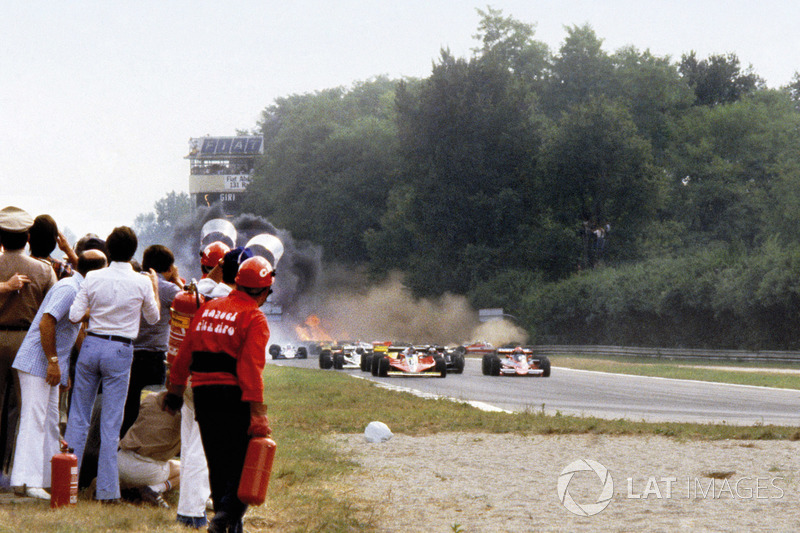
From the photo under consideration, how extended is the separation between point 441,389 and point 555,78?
62.0m

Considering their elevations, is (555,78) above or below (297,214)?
above

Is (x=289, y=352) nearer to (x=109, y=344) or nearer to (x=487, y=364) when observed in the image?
(x=487, y=364)

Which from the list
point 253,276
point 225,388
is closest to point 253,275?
point 253,276

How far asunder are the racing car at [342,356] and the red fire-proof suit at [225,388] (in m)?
29.3

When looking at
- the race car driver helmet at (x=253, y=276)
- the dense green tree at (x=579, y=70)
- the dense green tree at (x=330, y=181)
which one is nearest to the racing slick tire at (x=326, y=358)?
the race car driver helmet at (x=253, y=276)

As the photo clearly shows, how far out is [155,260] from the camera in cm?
825

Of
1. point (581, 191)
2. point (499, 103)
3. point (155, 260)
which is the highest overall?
point (499, 103)

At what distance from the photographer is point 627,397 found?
21.6 metres

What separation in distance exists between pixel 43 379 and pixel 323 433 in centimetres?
629

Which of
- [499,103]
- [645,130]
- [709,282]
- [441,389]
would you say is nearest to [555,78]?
[645,130]

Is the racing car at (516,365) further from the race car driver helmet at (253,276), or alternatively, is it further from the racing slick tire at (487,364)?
the race car driver helmet at (253,276)

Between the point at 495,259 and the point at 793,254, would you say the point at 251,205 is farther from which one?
the point at 793,254

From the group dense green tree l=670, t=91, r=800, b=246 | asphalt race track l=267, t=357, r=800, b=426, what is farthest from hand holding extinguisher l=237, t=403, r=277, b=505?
dense green tree l=670, t=91, r=800, b=246

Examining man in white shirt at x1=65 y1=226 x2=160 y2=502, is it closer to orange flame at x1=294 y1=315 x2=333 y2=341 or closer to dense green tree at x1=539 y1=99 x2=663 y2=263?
dense green tree at x1=539 y1=99 x2=663 y2=263
